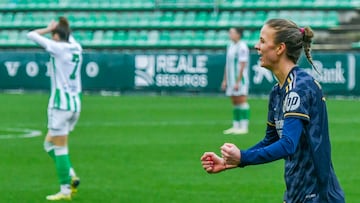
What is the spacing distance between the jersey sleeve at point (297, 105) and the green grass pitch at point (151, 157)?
5.89 m

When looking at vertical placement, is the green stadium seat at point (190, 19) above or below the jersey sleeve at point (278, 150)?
below

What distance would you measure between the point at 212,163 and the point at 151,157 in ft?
34.6

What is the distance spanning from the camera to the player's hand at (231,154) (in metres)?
5.30

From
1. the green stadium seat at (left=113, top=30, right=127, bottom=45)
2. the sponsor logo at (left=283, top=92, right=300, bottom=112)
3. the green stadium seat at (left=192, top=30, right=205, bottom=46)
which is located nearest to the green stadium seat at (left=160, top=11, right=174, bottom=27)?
the green stadium seat at (left=192, top=30, right=205, bottom=46)

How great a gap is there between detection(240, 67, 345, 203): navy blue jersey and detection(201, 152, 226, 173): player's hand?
13 cm

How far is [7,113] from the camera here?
26062 millimetres

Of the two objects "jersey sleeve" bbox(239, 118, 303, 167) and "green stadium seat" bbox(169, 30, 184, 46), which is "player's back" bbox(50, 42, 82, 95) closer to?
"jersey sleeve" bbox(239, 118, 303, 167)

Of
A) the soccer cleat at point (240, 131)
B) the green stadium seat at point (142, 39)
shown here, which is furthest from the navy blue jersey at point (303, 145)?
the green stadium seat at point (142, 39)

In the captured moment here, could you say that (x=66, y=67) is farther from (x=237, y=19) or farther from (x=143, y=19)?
(x=143, y=19)

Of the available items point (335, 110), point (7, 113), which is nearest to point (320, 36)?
point (335, 110)

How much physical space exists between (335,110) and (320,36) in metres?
12.3

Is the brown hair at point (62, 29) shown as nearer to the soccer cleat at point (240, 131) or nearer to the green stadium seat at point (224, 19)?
the soccer cleat at point (240, 131)

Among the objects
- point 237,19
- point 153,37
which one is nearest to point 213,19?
point 237,19

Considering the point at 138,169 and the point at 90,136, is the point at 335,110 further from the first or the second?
the point at 138,169
